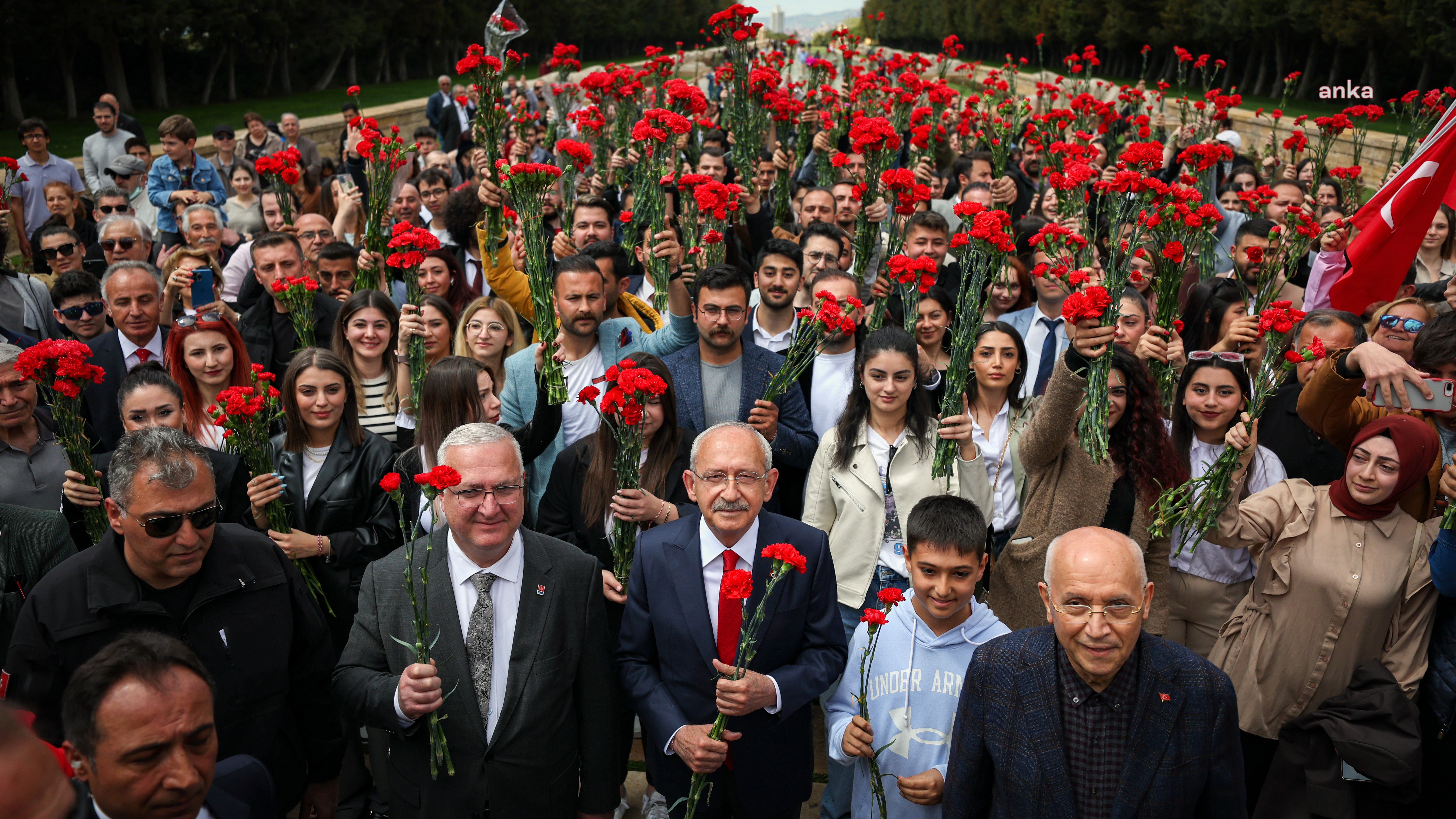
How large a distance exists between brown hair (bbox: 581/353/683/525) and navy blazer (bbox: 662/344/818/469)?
1.14 ft

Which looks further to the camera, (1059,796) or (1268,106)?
(1268,106)

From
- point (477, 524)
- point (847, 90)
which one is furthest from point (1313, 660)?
point (847, 90)


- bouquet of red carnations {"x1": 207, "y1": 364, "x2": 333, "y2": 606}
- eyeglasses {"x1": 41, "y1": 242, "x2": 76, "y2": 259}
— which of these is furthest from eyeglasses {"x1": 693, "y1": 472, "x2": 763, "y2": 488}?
eyeglasses {"x1": 41, "y1": 242, "x2": 76, "y2": 259}

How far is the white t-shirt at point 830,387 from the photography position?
188 inches

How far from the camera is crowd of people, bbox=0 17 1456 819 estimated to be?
257cm

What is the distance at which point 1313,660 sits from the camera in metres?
3.56

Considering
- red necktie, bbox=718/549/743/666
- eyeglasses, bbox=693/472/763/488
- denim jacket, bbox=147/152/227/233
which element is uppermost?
denim jacket, bbox=147/152/227/233

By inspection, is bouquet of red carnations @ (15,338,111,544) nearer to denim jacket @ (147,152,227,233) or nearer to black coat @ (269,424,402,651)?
black coat @ (269,424,402,651)

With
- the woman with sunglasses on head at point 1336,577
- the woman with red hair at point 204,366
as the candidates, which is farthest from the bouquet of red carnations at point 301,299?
the woman with sunglasses on head at point 1336,577

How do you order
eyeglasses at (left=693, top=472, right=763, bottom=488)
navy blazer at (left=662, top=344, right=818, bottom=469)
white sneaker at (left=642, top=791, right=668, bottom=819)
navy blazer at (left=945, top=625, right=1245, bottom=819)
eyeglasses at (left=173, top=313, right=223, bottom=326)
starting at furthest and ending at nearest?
1. eyeglasses at (left=173, top=313, right=223, bottom=326)
2. navy blazer at (left=662, top=344, right=818, bottom=469)
3. white sneaker at (left=642, top=791, right=668, bottom=819)
4. eyeglasses at (left=693, top=472, right=763, bottom=488)
5. navy blazer at (left=945, top=625, right=1245, bottom=819)

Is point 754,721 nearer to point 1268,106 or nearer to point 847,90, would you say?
point 847,90

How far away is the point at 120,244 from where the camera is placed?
6508 millimetres

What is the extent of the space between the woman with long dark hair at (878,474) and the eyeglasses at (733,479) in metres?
0.82

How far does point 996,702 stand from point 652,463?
177 centimetres
